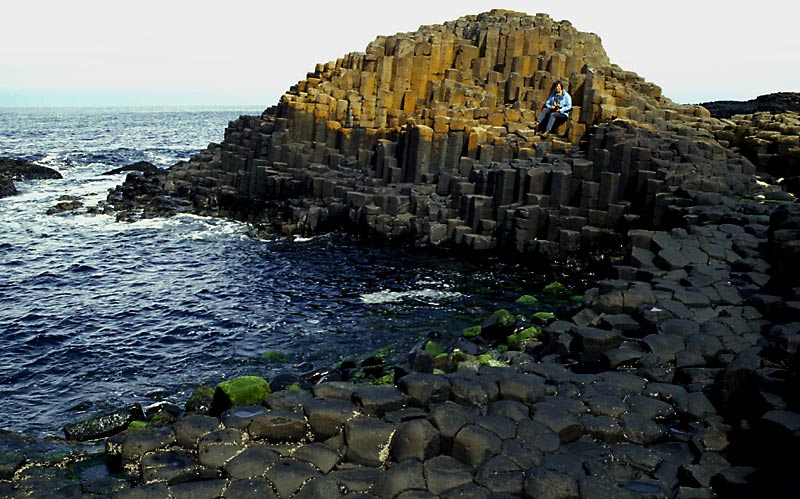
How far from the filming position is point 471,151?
2619 cm

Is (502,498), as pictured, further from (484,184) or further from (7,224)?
(7,224)

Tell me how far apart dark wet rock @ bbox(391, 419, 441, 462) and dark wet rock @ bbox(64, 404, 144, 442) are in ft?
17.5

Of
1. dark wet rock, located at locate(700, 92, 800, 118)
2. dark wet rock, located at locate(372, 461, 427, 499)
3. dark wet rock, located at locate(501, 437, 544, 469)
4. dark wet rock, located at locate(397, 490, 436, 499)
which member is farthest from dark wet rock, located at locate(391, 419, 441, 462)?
dark wet rock, located at locate(700, 92, 800, 118)

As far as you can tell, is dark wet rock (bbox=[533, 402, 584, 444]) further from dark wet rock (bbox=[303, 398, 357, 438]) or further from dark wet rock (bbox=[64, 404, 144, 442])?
dark wet rock (bbox=[64, 404, 144, 442])

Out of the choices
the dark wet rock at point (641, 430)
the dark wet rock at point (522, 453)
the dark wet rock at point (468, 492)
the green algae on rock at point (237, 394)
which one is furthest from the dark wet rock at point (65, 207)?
the dark wet rock at point (641, 430)

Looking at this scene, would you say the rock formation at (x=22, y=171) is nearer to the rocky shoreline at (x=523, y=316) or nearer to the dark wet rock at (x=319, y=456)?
the rocky shoreline at (x=523, y=316)

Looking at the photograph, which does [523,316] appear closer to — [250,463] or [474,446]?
[474,446]

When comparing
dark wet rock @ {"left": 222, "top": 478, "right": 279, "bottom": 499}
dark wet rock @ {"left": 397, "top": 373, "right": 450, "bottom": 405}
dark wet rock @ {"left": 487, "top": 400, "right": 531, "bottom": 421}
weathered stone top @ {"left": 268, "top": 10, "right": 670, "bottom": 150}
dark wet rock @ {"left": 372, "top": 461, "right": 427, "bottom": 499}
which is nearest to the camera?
dark wet rock @ {"left": 222, "top": 478, "right": 279, "bottom": 499}

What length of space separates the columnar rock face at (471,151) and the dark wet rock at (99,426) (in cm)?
1444

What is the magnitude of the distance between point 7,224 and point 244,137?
11.8 m

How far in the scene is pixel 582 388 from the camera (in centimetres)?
890

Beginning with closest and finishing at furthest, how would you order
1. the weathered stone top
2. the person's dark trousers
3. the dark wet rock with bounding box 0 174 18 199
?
the person's dark trousers → the weathered stone top → the dark wet rock with bounding box 0 174 18 199

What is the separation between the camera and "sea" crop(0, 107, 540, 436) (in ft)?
43.5

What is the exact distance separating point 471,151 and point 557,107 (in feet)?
13.3
